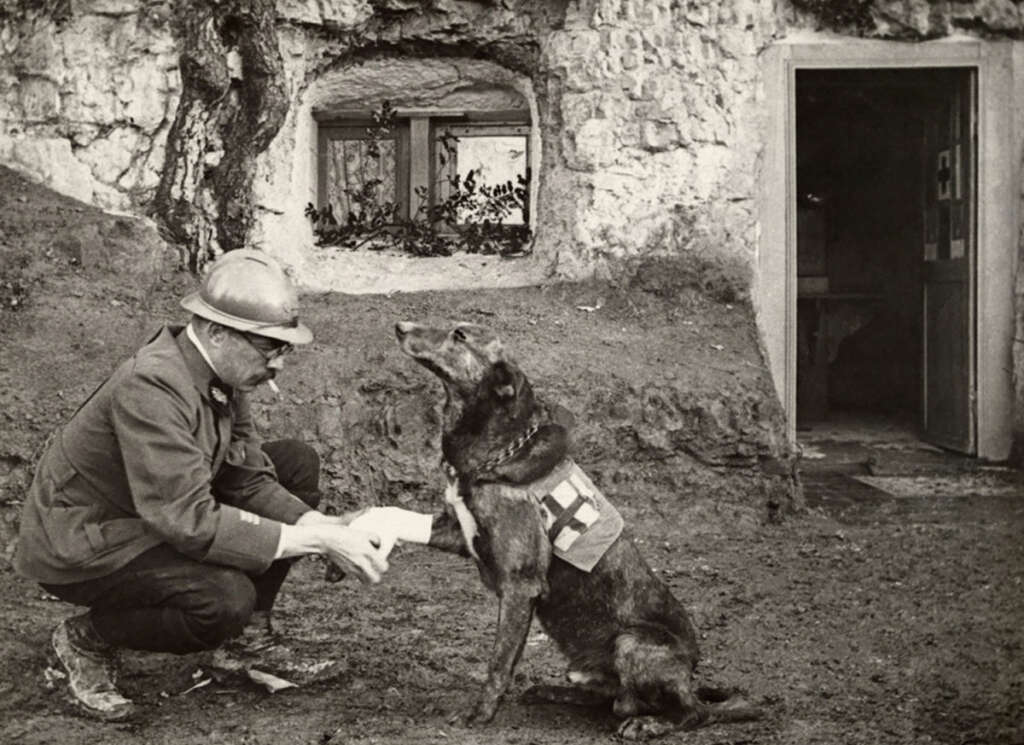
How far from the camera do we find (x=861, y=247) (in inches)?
511

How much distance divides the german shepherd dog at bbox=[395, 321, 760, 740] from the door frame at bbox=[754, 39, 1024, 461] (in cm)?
455

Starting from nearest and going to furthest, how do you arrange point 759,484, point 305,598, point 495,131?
point 305,598
point 759,484
point 495,131

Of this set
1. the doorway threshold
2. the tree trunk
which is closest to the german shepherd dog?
the tree trunk

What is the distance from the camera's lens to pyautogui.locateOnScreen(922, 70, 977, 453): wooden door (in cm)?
877

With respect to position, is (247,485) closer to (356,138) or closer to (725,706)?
(725,706)

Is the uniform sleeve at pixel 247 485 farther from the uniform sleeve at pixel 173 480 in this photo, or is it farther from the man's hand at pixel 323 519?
the uniform sleeve at pixel 173 480

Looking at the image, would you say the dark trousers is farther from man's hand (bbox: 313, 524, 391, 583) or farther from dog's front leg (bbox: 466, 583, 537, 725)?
dog's front leg (bbox: 466, 583, 537, 725)

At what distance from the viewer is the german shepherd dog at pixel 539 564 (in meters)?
3.76

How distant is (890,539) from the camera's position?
6.72m

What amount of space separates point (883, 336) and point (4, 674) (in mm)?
10303

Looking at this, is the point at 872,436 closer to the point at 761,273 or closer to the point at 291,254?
the point at 761,273

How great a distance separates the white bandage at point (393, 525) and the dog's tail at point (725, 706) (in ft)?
3.42

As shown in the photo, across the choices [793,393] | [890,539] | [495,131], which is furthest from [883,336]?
[890,539]

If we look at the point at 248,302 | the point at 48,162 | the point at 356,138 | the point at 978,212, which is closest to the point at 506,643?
the point at 248,302
